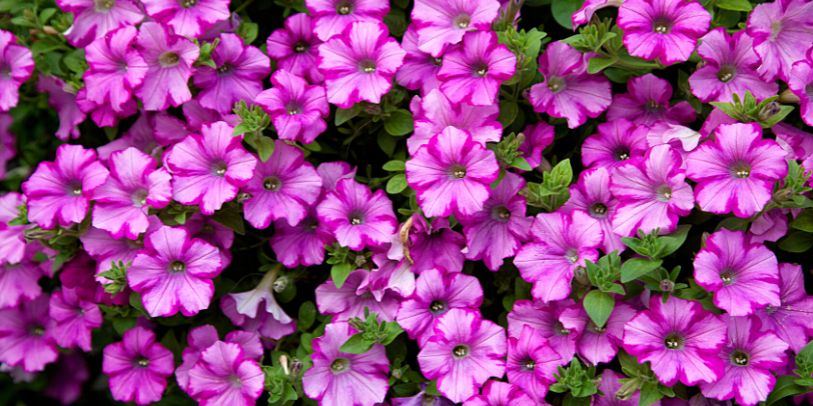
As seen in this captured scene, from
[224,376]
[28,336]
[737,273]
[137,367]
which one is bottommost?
[28,336]

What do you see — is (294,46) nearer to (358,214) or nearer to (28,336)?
(358,214)

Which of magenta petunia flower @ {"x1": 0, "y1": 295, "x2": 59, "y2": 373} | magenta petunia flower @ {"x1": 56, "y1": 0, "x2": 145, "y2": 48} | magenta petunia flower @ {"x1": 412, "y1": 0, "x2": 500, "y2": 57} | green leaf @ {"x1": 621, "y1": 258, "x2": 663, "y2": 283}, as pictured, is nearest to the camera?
green leaf @ {"x1": 621, "y1": 258, "x2": 663, "y2": 283}

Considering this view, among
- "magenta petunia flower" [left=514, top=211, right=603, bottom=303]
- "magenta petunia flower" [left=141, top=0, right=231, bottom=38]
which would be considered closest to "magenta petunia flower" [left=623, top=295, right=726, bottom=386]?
"magenta petunia flower" [left=514, top=211, right=603, bottom=303]

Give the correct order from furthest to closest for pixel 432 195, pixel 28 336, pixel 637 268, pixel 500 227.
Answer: pixel 28 336
pixel 500 227
pixel 432 195
pixel 637 268

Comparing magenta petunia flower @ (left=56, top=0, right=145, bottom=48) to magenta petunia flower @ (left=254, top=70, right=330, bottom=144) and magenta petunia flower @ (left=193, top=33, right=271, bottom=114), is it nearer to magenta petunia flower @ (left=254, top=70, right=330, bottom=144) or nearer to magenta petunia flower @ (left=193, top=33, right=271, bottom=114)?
magenta petunia flower @ (left=193, top=33, right=271, bottom=114)

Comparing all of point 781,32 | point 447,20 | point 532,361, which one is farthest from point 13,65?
point 781,32

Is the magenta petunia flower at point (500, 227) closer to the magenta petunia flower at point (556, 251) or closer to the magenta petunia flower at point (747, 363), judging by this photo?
the magenta petunia flower at point (556, 251)
